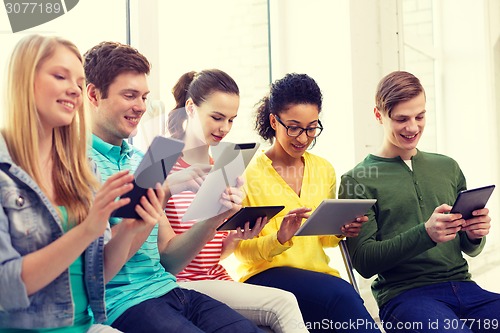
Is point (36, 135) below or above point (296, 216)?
above

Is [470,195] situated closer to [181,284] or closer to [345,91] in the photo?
[181,284]

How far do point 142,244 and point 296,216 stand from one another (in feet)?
2.01

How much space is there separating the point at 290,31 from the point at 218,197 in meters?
1.87

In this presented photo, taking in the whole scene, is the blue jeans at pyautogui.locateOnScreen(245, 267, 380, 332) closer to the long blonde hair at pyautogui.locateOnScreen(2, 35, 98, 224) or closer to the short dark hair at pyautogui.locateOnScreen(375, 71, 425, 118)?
the short dark hair at pyautogui.locateOnScreen(375, 71, 425, 118)

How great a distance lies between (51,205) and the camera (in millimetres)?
1537

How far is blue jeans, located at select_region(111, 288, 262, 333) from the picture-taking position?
179 cm

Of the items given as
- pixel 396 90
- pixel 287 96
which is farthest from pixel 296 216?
pixel 396 90

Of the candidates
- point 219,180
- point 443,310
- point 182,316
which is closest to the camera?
point 182,316

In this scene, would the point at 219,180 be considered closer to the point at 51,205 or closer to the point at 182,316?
the point at 182,316

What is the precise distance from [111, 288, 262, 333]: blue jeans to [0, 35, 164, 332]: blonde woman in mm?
130

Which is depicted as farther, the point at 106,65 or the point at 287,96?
the point at 287,96

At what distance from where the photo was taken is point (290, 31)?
12.1ft

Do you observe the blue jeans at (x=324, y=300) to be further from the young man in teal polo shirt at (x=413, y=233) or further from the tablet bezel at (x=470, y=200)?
the tablet bezel at (x=470, y=200)

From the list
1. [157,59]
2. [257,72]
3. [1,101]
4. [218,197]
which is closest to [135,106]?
[218,197]
